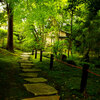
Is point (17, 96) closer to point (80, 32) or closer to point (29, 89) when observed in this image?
point (29, 89)

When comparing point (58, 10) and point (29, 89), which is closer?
point (29, 89)

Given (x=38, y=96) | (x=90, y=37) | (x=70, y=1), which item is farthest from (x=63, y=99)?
(x=90, y=37)

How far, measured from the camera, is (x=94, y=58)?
37.2 ft

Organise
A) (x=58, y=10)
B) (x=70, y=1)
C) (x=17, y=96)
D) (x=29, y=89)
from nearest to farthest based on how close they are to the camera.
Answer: (x=17, y=96) → (x=29, y=89) → (x=70, y=1) → (x=58, y=10)

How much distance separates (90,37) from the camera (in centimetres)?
1098

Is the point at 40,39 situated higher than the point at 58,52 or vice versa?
the point at 40,39

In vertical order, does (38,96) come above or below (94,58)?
below

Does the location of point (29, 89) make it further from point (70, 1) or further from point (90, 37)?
point (90, 37)

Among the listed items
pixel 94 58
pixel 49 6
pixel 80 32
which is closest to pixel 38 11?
pixel 49 6

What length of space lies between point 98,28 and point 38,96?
386 inches

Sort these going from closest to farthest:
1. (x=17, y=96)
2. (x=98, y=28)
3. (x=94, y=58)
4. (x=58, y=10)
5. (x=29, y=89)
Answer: (x=17, y=96) < (x=29, y=89) < (x=58, y=10) < (x=98, y=28) < (x=94, y=58)

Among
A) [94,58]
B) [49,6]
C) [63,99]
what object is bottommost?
[63,99]

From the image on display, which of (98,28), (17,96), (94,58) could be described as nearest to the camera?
(17,96)

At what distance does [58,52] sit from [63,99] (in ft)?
20.4
